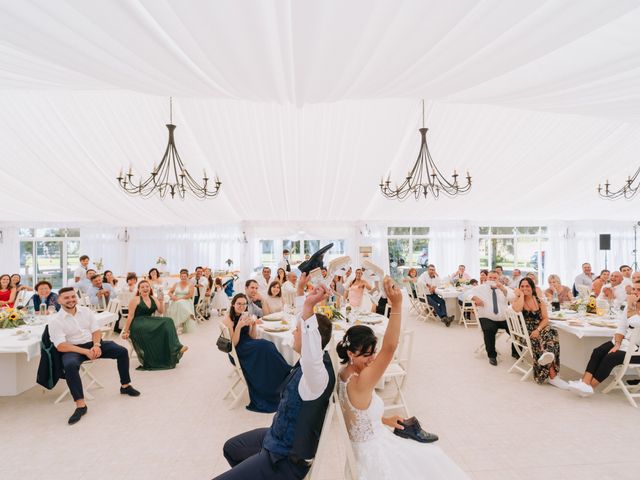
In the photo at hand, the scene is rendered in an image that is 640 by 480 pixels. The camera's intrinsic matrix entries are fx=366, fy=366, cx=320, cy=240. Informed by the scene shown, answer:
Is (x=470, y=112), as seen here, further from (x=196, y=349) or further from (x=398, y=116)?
(x=196, y=349)

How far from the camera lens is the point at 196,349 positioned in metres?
6.42

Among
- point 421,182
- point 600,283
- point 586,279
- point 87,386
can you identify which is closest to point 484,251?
point 586,279

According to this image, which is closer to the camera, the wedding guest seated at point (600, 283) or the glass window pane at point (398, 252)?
the wedding guest seated at point (600, 283)

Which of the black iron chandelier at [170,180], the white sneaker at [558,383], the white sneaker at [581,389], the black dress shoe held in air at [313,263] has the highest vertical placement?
the black iron chandelier at [170,180]

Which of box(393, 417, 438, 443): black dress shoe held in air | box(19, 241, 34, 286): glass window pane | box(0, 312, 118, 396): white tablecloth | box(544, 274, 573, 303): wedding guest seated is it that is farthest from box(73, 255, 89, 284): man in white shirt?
box(544, 274, 573, 303): wedding guest seated

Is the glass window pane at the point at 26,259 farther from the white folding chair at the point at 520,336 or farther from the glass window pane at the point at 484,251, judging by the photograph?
the glass window pane at the point at 484,251

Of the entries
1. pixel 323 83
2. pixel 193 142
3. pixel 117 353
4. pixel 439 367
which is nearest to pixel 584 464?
pixel 439 367

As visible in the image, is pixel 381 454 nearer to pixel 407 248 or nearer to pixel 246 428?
Result: pixel 246 428

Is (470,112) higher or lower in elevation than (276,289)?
higher

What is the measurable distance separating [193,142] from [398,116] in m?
3.39

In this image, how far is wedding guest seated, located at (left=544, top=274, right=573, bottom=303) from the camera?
6.53m

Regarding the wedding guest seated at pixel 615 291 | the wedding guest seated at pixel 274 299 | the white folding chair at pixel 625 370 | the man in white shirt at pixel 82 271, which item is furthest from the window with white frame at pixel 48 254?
the wedding guest seated at pixel 615 291

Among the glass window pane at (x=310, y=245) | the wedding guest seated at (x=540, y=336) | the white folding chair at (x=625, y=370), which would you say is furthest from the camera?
the glass window pane at (x=310, y=245)

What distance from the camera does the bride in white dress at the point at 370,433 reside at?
1.85 meters
